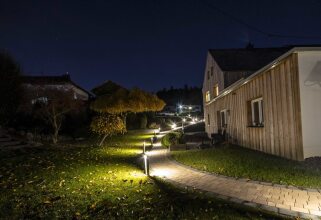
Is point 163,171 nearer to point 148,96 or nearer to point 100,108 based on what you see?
point 100,108

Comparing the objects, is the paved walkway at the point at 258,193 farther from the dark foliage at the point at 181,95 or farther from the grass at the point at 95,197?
the dark foliage at the point at 181,95

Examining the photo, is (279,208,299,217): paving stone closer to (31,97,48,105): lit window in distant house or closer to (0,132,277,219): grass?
(0,132,277,219): grass

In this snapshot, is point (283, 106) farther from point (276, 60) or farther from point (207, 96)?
point (207, 96)

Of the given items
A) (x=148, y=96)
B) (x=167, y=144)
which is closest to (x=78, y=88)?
(x=148, y=96)

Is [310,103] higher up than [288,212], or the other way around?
[310,103]

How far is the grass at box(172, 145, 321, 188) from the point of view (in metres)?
8.14

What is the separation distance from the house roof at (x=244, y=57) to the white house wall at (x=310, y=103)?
573 inches

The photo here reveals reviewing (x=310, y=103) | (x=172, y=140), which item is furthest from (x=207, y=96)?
(x=310, y=103)

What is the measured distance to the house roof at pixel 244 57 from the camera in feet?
81.7

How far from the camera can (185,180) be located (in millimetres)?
9031

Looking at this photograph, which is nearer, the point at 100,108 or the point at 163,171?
the point at 163,171

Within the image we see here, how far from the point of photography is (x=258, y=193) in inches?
279

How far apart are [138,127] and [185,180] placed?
35.0 metres

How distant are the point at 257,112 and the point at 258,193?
8524mm
